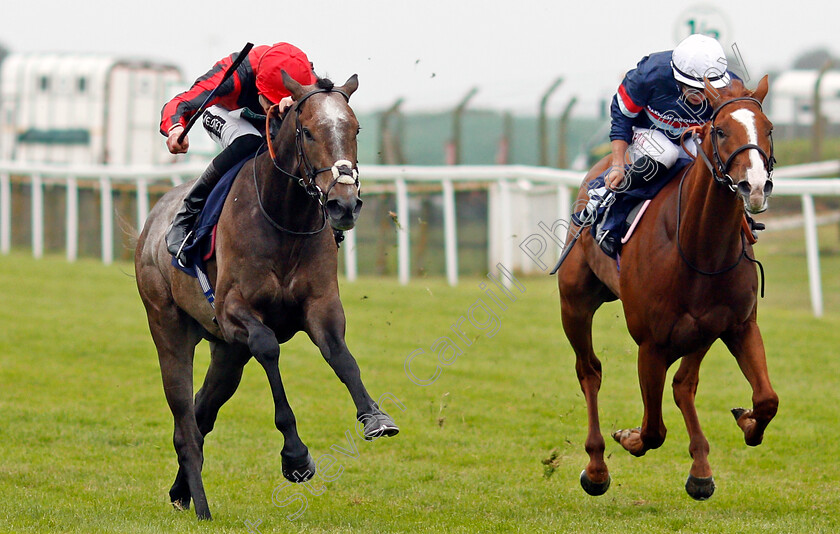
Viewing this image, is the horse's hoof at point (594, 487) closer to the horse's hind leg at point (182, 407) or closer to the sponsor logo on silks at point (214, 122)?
the horse's hind leg at point (182, 407)

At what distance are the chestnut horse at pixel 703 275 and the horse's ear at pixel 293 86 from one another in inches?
65.9

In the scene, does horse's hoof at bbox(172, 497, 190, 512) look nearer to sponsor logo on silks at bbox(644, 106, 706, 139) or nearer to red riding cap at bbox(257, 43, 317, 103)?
red riding cap at bbox(257, 43, 317, 103)

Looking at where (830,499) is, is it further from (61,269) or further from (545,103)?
(61,269)

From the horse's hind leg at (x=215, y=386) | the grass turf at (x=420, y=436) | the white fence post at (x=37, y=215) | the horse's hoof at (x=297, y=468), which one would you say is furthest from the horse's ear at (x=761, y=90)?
the white fence post at (x=37, y=215)

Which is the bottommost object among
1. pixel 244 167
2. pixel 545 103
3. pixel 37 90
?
pixel 244 167

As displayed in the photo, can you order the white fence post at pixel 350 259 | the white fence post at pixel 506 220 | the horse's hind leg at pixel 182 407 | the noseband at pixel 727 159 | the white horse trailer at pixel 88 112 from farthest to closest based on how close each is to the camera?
the white horse trailer at pixel 88 112 < the white fence post at pixel 350 259 < the white fence post at pixel 506 220 < the horse's hind leg at pixel 182 407 < the noseband at pixel 727 159

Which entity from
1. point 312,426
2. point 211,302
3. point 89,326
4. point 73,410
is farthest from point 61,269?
point 211,302

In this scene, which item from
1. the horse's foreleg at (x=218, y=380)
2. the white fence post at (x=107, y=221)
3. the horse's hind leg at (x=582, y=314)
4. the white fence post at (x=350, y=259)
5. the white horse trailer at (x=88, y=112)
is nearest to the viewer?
the horse's foreleg at (x=218, y=380)

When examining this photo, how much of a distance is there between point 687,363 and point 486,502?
122cm

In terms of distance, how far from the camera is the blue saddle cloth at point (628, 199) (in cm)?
542

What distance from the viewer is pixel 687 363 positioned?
18.4 ft

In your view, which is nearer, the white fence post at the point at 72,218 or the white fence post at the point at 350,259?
the white fence post at the point at 350,259

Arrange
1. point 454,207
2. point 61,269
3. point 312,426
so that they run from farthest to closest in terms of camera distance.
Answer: point 61,269
point 454,207
point 312,426

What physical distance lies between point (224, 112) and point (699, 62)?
2.21 metres
